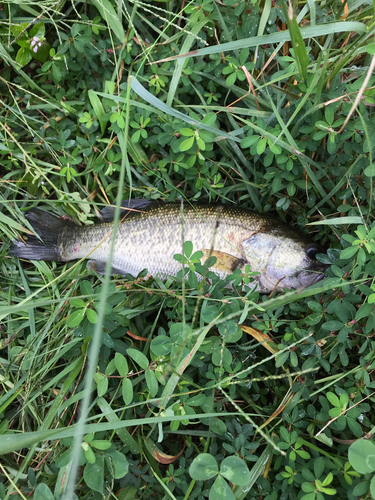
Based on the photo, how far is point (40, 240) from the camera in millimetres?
2875

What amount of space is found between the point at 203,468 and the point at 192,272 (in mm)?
1055

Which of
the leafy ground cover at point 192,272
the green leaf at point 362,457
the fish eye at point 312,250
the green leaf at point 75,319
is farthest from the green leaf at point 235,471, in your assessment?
the fish eye at point 312,250

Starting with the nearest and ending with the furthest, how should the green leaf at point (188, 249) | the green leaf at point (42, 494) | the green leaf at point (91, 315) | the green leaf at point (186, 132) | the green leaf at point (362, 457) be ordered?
the green leaf at point (362, 457) < the green leaf at point (42, 494) < the green leaf at point (91, 315) < the green leaf at point (188, 249) < the green leaf at point (186, 132)

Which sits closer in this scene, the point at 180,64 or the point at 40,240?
the point at 180,64

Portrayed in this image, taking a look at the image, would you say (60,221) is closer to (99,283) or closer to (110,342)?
(99,283)

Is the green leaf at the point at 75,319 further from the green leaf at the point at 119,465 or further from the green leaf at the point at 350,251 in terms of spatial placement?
the green leaf at the point at 350,251

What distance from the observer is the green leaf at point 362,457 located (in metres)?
1.55

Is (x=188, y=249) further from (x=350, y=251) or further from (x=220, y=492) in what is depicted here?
(x=220, y=492)

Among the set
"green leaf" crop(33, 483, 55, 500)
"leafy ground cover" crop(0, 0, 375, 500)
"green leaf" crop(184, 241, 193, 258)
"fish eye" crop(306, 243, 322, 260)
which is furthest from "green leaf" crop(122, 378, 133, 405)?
"fish eye" crop(306, 243, 322, 260)

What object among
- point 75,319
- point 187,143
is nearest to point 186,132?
point 187,143

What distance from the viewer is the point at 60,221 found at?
2.98 metres

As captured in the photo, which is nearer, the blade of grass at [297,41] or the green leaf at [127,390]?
the blade of grass at [297,41]

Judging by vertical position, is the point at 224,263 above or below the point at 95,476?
above

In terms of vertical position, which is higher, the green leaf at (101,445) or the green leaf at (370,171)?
the green leaf at (370,171)
